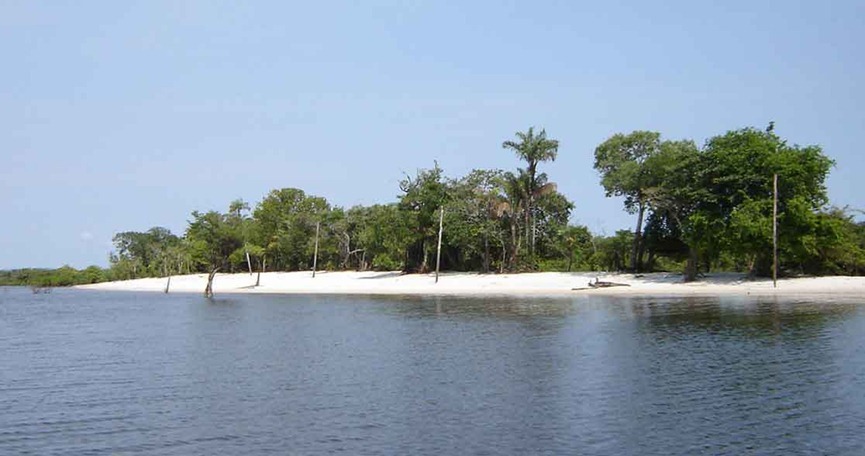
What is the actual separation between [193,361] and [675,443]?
655 inches

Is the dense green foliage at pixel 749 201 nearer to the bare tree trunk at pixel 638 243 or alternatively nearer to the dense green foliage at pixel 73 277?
the bare tree trunk at pixel 638 243

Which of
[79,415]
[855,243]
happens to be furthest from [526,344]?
[855,243]

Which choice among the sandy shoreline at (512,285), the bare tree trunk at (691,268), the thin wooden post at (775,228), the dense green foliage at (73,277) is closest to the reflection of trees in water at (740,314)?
the thin wooden post at (775,228)

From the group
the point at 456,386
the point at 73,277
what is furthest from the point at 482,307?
the point at 73,277

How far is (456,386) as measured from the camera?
19062 mm

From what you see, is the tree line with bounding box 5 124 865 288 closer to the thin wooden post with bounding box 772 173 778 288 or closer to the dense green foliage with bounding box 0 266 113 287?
the thin wooden post with bounding box 772 173 778 288

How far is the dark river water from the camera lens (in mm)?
13852

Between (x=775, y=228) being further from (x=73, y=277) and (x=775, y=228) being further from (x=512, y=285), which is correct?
(x=73, y=277)

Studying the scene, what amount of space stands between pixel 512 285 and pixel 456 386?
38.7 m

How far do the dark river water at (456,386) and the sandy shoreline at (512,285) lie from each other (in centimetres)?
999

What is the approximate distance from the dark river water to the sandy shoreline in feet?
32.8

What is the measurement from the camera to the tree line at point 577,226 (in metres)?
46.3

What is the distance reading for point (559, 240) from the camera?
65.2 metres

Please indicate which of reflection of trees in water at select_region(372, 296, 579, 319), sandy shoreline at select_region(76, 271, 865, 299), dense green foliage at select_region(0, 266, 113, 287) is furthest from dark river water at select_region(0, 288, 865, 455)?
dense green foliage at select_region(0, 266, 113, 287)
